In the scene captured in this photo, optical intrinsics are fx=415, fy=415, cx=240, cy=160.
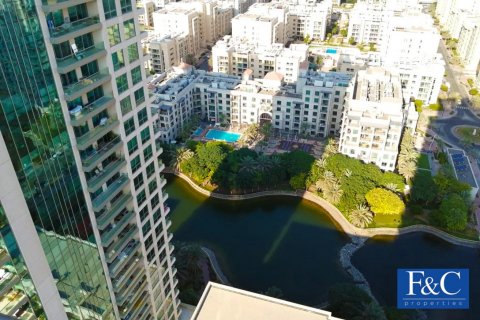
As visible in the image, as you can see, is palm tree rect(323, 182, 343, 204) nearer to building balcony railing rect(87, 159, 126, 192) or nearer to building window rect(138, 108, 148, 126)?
building window rect(138, 108, 148, 126)

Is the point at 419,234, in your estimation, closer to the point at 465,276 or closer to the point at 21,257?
the point at 465,276

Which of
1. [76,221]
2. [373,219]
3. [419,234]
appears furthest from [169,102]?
[76,221]

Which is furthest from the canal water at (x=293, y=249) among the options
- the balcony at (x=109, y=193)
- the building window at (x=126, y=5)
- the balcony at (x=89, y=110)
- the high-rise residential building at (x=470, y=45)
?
the high-rise residential building at (x=470, y=45)

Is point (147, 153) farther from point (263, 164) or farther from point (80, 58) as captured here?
point (263, 164)

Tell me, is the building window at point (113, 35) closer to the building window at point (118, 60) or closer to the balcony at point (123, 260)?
the building window at point (118, 60)

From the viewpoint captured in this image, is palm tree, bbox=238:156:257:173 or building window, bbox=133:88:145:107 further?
palm tree, bbox=238:156:257:173

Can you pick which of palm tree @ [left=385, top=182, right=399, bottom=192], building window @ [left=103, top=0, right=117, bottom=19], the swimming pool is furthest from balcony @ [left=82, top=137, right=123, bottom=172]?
the swimming pool
